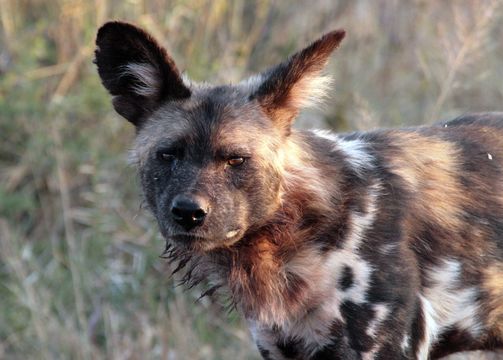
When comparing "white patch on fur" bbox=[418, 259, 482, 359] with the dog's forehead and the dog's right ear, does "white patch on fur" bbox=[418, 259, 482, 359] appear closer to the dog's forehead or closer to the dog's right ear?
the dog's forehead

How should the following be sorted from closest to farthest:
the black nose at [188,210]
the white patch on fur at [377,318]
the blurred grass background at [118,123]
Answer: the black nose at [188,210]
the white patch on fur at [377,318]
the blurred grass background at [118,123]

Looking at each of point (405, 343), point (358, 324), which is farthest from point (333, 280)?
point (405, 343)

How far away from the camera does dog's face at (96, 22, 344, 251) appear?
3.00 meters

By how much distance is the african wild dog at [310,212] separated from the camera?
10.1ft

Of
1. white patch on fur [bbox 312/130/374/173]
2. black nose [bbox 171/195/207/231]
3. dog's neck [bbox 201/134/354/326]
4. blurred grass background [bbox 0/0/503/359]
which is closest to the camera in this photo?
black nose [bbox 171/195/207/231]

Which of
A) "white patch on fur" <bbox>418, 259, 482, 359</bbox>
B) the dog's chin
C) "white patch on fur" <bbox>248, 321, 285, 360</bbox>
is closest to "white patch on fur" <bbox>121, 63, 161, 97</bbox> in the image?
the dog's chin

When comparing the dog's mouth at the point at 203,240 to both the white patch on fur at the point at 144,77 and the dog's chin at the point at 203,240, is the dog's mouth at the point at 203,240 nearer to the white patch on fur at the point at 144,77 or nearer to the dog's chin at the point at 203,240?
the dog's chin at the point at 203,240

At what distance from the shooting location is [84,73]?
6.71m

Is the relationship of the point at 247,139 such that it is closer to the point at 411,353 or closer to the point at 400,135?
the point at 400,135

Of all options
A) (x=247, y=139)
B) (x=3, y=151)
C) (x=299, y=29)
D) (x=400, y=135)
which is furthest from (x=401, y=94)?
(x=247, y=139)

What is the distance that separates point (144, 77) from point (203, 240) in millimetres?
605

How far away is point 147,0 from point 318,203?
12.5ft

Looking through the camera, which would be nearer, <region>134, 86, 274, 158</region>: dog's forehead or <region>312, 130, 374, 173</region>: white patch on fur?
<region>134, 86, 274, 158</region>: dog's forehead

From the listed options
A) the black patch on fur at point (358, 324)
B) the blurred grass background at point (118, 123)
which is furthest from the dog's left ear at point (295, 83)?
the blurred grass background at point (118, 123)
